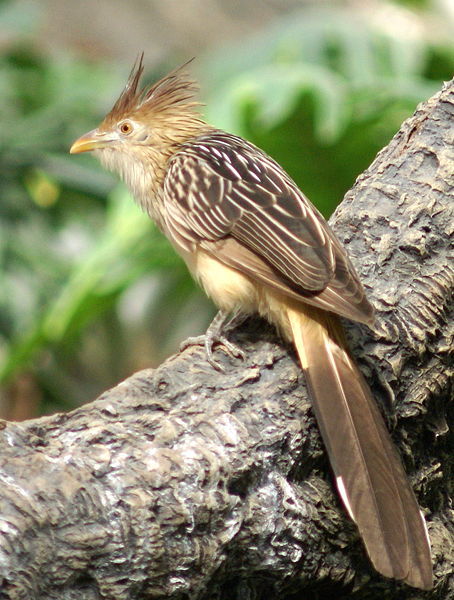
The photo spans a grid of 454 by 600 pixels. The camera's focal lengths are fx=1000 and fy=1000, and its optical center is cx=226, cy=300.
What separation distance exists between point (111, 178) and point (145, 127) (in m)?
3.12

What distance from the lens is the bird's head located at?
15.2 feet

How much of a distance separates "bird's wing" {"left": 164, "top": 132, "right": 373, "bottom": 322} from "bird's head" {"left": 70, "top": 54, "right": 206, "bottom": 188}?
17cm

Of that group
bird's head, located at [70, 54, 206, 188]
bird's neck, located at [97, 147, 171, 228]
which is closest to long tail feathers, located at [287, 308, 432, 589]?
bird's neck, located at [97, 147, 171, 228]

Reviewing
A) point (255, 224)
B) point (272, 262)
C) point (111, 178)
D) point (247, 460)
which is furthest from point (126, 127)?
point (111, 178)

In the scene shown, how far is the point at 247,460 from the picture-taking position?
2.89 m

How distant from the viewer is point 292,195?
393 cm

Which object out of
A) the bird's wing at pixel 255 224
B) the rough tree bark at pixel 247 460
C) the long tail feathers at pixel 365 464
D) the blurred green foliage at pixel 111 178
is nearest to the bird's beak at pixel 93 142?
the bird's wing at pixel 255 224

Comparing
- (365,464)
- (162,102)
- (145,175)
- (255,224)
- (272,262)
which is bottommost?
(365,464)

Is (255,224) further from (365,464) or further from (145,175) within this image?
(365,464)

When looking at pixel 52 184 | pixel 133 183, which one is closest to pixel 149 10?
pixel 52 184

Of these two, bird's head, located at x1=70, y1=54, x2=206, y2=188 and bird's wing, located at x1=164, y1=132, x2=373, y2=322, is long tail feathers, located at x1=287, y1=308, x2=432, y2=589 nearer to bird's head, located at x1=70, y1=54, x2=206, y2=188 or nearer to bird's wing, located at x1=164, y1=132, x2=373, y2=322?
bird's wing, located at x1=164, y1=132, x2=373, y2=322

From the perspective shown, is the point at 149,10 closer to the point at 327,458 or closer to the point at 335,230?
the point at 335,230

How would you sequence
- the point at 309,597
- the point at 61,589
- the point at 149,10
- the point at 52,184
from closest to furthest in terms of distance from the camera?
the point at 61,589, the point at 309,597, the point at 52,184, the point at 149,10

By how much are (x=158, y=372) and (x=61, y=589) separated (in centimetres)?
82
